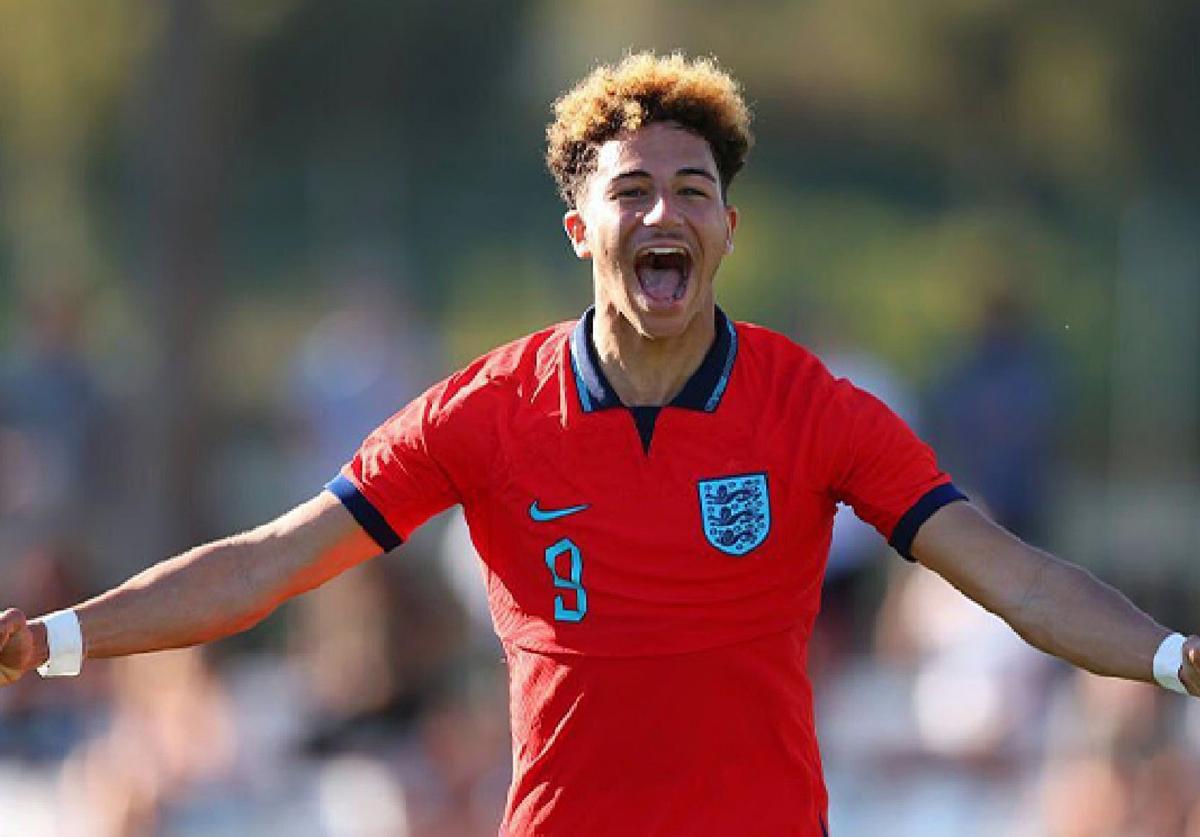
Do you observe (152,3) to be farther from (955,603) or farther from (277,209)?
(955,603)

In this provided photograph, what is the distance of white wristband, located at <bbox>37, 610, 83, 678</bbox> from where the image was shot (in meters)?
4.85

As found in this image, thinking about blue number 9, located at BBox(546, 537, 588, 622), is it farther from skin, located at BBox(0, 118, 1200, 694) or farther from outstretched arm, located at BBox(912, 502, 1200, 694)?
outstretched arm, located at BBox(912, 502, 1200, 694)

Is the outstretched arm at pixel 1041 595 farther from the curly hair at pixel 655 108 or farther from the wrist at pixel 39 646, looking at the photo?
the wrist at pixel 39 646

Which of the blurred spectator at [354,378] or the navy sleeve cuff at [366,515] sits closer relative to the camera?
the navy sleeve cuff at [366,515]

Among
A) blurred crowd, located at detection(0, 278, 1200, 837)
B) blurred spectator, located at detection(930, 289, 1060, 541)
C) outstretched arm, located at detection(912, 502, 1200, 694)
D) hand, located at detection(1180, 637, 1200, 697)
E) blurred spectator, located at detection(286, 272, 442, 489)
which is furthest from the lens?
blurred spectator, located at detection(286, 272, 442, 489)

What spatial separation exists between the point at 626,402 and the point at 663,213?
384 mm

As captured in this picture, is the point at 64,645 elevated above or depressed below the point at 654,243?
below

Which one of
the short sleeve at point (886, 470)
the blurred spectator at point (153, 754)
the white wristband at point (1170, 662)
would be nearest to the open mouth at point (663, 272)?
the short sleeve at point (886, 470)

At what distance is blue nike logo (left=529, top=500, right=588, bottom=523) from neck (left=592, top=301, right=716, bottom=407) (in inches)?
9.8

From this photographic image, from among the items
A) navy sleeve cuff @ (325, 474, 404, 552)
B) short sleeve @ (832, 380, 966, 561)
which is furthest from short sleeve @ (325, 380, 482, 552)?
short sleeve @ (832, 380, 966, 561)

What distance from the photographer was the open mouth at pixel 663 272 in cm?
486

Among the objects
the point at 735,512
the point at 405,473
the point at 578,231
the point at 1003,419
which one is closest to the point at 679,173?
the point at 578,231

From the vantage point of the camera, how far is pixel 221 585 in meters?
4.95

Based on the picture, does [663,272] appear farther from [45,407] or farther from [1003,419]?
[45,407]
